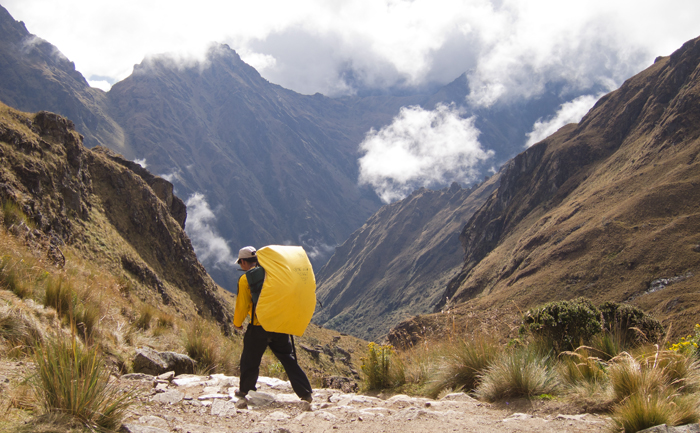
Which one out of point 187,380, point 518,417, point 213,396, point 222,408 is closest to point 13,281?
point 187,380

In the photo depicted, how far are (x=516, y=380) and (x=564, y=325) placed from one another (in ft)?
10.3

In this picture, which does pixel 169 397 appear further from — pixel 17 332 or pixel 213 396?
pixel 17 332

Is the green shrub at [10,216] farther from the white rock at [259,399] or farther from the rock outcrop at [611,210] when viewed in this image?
the rock outcrop at [611,210]

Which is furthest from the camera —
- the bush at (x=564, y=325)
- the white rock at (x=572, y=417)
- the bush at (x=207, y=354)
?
the bush at (x=207, y=354)

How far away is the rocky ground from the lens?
13.7ft

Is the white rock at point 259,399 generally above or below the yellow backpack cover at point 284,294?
below

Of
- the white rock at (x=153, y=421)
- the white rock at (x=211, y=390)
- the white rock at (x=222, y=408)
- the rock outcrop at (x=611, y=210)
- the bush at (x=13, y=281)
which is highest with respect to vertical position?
the rock outcrop at (x=611, y=210)

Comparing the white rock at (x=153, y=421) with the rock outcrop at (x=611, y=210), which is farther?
the rock outcrop at (x=611, y=210)

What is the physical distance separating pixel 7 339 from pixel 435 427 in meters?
5.43

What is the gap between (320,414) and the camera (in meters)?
5.07

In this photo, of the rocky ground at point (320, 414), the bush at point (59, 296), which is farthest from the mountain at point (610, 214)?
the bush at point (59, 296)

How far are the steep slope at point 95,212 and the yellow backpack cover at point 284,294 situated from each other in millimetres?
7775

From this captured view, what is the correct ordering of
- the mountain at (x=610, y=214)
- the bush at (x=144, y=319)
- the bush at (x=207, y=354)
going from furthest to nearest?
the mountain at (x=610, y=214)
the bush at (x=144, y=319)
the bush at (x=207, y=354)

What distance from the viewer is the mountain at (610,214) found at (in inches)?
1889
